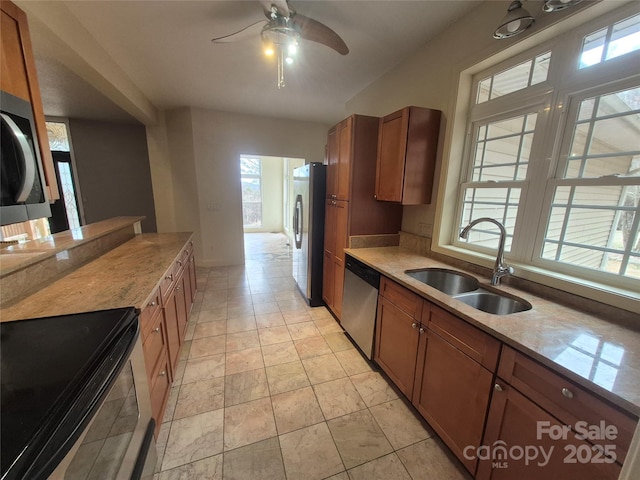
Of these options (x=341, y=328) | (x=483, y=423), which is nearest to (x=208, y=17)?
Answer: (x=341, y=328)

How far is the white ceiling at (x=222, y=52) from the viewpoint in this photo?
1818mm

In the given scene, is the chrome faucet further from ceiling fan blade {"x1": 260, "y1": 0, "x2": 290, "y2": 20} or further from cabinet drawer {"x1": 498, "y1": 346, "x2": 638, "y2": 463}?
ceiling fan blade {"x1": 260, "y1": 0, "x2": 290, "y2": 20}

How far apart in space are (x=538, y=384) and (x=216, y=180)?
14.9ft

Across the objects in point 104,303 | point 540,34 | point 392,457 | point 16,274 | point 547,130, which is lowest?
point 392,457

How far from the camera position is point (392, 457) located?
1.39 m

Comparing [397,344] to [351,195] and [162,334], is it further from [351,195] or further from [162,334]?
[162,334]

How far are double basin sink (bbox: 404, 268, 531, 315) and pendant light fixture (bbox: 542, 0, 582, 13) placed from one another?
154 centimetres

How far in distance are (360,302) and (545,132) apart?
1.72 m

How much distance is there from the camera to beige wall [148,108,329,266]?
13.4 feet

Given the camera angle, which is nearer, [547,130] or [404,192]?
[547,130]

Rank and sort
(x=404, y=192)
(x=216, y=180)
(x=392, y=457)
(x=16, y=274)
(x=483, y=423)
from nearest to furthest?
(x=483, y=423)
(x=16, y=274)
(x=392, y=457)
(x=404, y=192)
(x=216, y=180)

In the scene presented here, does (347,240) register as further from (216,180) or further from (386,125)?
(216,180)

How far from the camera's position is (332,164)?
8.91 feet

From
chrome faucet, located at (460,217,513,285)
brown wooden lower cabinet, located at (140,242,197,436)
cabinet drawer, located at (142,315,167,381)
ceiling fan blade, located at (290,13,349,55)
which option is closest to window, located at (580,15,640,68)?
chrome faucet, located at (460,217,513,285)
